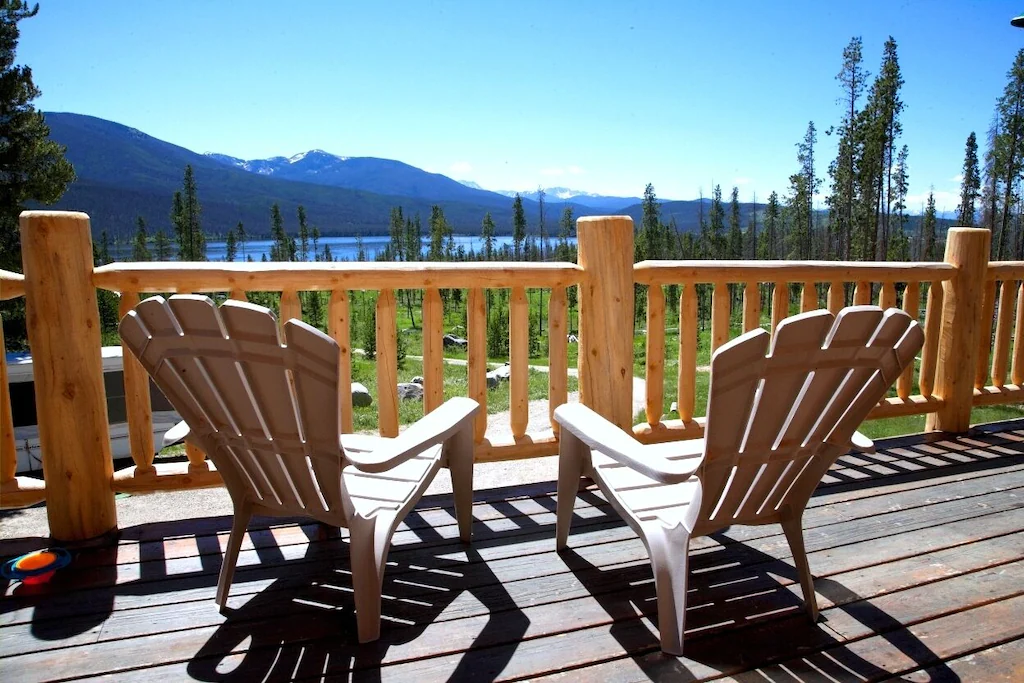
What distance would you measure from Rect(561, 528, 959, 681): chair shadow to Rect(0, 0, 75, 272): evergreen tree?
622 inches

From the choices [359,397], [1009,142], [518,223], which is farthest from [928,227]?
[359,397]

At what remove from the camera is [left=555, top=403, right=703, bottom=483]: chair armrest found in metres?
1.69

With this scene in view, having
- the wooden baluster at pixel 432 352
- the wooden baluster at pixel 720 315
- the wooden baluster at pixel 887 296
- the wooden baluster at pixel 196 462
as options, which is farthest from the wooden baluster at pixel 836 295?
the wooden baluster at pixel 196 462

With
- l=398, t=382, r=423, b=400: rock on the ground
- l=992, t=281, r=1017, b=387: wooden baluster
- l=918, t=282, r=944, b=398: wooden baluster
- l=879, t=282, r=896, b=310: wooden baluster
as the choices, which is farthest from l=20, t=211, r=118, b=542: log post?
l=398, t=382, r=423, b=400: rock on the ground

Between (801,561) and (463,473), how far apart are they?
45.7 inches

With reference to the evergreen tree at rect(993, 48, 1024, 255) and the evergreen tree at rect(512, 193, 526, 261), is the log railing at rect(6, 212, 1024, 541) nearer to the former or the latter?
the evergreen tree at rect(993, 48, 1024, 255)

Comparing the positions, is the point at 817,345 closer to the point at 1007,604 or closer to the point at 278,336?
the point at 1007,604

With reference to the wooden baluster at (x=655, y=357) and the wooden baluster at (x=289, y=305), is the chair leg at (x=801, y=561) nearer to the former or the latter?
the wooden baluster at (x=655, y=357)

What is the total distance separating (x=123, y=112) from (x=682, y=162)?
618 feet

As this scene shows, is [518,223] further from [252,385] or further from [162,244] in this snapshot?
[252,385]

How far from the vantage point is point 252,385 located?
1717mm

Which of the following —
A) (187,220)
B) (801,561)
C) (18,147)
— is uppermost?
(18,147)

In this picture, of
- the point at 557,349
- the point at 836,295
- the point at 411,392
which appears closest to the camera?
the point at 557,349

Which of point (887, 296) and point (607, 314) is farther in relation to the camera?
point (887, 296)
